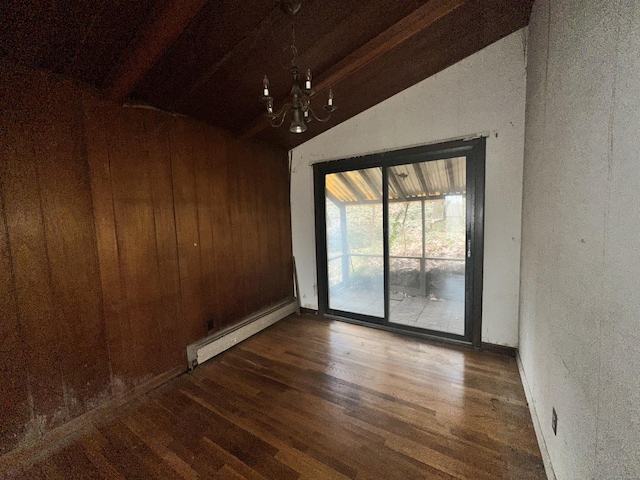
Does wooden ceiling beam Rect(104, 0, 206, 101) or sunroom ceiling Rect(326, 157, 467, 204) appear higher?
wooden ceiling beam Rect(104, 0, 206, 101)

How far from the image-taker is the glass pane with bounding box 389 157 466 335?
310cm

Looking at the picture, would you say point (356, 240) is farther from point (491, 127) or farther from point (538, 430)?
point (538, 430)

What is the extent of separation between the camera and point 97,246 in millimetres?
1806

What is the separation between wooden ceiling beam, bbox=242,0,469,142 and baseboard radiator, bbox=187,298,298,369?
8.69ft

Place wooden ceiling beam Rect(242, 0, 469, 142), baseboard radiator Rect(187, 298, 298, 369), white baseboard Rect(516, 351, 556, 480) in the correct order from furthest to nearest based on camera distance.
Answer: baseboard radiator Rect(187, 298, 298, 369) < wooden ceiling beam Rect(242, 0, 469, 142) < white baseboard Rect(516, 351, 556, 480)

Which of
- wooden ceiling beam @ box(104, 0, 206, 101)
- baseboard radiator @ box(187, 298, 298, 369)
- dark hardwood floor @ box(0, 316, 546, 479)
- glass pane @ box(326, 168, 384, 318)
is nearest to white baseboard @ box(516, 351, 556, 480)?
dark hardwood floor @ box(0, 316, 546, 479)

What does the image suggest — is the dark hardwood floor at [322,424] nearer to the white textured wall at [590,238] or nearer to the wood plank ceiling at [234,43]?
the white textured wall at [590,238]

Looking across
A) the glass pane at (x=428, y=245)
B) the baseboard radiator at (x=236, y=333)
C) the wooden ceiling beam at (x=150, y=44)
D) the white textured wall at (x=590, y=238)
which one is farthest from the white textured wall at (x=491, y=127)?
the baseboard radiator at (x=236, y=333)

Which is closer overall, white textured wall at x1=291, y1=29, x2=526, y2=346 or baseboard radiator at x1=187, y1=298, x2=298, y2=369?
white textured wall at x1=291, y1=29, x2=526, y2=346

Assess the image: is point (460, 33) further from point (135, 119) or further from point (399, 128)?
point (135, 119)

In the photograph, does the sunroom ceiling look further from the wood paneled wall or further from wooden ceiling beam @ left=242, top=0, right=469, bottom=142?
the wood paneled wall

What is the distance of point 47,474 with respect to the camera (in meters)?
1.40

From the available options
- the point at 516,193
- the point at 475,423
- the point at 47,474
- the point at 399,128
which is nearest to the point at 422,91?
the point at 399,128

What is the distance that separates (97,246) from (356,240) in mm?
3010
